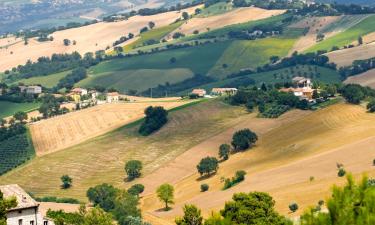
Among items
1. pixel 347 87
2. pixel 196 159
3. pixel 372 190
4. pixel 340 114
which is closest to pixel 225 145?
pixel 196 159

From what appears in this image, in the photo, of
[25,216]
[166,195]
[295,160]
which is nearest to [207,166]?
[295,160]

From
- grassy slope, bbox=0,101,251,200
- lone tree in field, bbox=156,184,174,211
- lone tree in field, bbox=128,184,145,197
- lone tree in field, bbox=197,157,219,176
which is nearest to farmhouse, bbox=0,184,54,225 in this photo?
lone tree in field, bbox=156,184,174,211

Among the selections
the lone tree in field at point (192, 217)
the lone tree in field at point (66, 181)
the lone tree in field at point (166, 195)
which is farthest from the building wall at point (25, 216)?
the lone tree in field at point (66, 181)

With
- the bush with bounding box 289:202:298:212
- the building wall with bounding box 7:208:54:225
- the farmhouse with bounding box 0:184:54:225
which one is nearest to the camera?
the building wall with bounding box 7:208:54:225

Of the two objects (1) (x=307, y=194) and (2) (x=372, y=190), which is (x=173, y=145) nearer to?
(1) (x=307, y=194)

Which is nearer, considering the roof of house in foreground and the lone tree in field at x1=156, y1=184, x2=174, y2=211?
the roof of house in foreground

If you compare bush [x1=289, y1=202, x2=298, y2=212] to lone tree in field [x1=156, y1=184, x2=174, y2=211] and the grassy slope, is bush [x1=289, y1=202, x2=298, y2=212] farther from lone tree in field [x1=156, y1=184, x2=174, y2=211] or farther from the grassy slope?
the grassy slope
